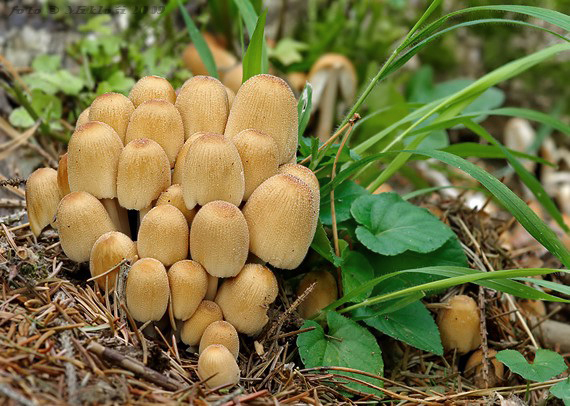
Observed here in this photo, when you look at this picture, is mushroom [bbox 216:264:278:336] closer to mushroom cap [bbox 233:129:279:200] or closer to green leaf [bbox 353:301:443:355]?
mushroom cap [bbox 233:129:279:200]

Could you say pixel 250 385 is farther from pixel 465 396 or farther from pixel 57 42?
pixel 57 42

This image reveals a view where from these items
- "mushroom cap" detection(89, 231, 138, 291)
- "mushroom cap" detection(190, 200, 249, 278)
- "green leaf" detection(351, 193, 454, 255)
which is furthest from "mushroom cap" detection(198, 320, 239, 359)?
"green leaf" detection(351, 193, 454, 255)

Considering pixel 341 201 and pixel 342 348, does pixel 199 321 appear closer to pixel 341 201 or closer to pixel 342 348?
pixel 342 348

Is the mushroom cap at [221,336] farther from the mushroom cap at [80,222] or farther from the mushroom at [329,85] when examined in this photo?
the mushroom at [329,85]

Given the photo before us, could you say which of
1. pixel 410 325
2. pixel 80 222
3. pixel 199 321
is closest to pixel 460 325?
pixel 410 325

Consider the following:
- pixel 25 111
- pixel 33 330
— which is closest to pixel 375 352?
pixel 33 330
